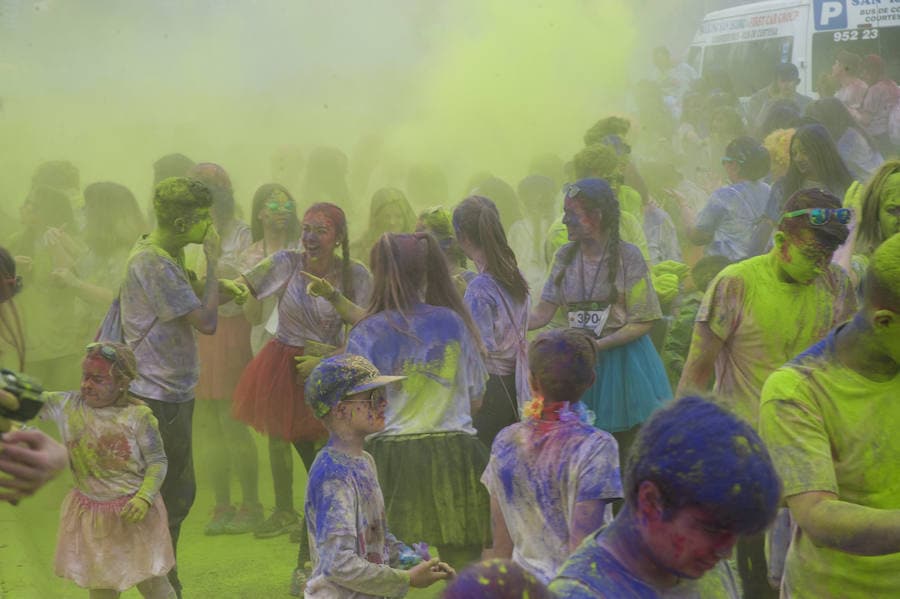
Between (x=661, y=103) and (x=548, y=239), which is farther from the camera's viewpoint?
(x=661, y=103)

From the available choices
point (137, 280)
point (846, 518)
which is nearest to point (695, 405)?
point (846, 518)

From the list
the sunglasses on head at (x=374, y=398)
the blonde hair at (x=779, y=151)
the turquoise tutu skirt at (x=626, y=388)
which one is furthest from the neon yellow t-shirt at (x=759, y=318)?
the blonde hair at (x=779, y=151)

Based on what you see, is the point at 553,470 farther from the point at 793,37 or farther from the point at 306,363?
the point at 793,37

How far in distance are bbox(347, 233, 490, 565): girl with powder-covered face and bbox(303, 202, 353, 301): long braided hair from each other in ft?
3.71

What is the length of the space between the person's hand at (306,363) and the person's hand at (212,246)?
2.25ft

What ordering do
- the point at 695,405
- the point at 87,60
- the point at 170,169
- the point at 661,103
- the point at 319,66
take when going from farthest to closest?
the point at 661,103
the point at 319,66
the point at 87,60
the point at 170,169
the point at 695,405

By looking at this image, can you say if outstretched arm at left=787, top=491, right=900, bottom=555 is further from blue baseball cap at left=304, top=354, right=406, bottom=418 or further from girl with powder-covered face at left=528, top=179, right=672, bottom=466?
girl with powder-covered face at left=528, top=179, right=672, bottom=466

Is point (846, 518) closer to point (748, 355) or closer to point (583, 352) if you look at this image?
point (583, 352)

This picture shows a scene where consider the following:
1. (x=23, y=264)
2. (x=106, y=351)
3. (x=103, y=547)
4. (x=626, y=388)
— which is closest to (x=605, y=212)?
(x=626, y=388)

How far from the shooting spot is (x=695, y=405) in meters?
2.21

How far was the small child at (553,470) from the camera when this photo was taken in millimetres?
3633

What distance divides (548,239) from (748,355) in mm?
2705

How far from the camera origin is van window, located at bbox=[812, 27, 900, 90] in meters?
13.0

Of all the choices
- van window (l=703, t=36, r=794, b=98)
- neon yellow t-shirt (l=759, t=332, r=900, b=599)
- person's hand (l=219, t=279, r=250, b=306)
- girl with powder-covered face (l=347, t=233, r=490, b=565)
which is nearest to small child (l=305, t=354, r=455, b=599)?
girl with powder-covered face (l=347, t=233, r=490, b=565)
